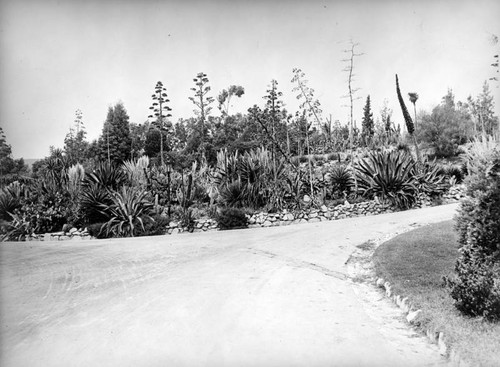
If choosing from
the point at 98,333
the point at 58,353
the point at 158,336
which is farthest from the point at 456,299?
the point at 58,353

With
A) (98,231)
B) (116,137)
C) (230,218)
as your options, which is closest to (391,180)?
(230,218)

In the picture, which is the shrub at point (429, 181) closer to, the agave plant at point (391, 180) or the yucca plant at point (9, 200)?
the agave plant at point (391, 180)

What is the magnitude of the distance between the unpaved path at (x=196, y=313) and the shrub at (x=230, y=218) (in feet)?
12.6

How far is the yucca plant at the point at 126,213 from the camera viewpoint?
11656 mm

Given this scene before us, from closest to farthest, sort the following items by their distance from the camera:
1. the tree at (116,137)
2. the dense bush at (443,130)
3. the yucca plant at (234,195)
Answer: the yucca plant at (234,195)
the tree at (116,137)
the dense bush at (443,130)

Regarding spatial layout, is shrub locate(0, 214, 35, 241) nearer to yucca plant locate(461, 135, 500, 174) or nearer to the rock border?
the rock border

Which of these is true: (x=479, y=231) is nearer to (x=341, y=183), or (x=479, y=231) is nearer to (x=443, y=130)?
(x=341, y=183)

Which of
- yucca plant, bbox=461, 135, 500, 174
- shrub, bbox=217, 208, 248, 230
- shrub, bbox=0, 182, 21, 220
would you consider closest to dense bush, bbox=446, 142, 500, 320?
yucca plant, bbox=461, 135, 500, 174

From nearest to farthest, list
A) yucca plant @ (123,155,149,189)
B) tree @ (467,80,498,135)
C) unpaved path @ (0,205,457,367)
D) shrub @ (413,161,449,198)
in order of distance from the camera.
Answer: unpaved path @ (0,205,457,367)
yucca plant @ (123,155,149,189)
shrub @ (413,161,449,198)
tree @ (467,80,498,135)

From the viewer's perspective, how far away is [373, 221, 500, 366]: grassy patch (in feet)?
11.0

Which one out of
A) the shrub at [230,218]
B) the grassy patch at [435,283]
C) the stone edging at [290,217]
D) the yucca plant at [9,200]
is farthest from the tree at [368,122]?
the yucca plant at [9,200]

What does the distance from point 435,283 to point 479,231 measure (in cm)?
96

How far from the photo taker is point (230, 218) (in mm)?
11984

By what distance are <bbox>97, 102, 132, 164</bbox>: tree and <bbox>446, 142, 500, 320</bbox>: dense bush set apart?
21.5 m
